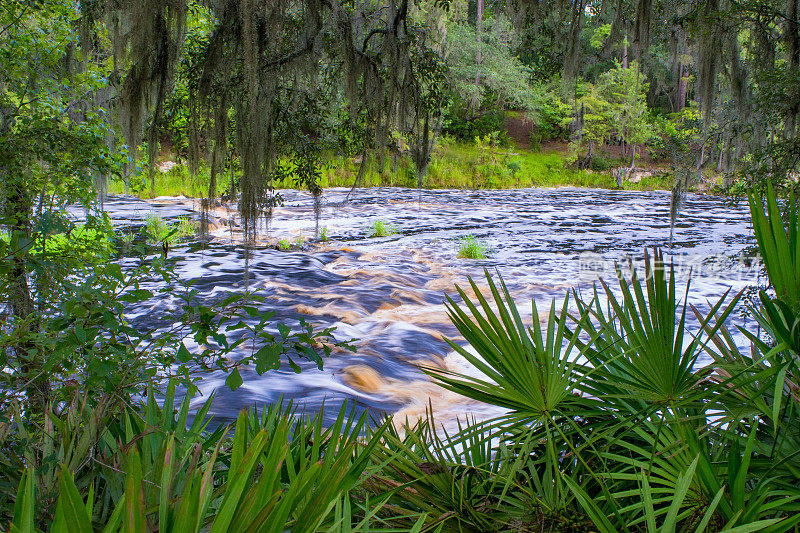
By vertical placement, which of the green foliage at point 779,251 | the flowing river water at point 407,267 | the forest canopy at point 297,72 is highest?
the forest canopy at point 297,72

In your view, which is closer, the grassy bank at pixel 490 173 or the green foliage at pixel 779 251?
the green foliage at pixel 779 251

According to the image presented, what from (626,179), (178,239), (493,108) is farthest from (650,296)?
(493,108)

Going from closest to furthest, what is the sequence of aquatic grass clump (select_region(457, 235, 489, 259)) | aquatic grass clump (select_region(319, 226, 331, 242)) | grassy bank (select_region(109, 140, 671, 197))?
aquatic grass clump (select_region(457, 235, 489, 259)), aquatic grass clump (select_region(319, 226, 331, 242)), grassy bank (select_region(109, 140, 671, 197))

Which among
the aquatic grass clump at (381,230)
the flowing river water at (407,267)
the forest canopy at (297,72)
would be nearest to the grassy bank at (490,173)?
the flowing river water at (407,267)

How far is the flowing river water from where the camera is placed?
18.8 ft

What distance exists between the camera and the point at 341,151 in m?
6.02

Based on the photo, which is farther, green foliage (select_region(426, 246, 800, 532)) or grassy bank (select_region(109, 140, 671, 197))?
grassy bank (select_region(109, 140, 671, 197))

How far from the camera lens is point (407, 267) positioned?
10883 millimetres

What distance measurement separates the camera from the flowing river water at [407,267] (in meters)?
5.74

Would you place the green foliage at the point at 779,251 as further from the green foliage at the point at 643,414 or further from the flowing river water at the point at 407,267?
the flowing river water at the point at 407,267

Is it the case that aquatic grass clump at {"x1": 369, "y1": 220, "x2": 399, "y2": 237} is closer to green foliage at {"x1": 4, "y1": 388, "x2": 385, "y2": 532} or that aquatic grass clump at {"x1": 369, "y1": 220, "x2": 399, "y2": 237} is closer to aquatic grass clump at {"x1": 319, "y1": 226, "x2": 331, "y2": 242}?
aquatic grass clump at {"x1": 319, "y1": 226, "x2": 331, "y2": 242}

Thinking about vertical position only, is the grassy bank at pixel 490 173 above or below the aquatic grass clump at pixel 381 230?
above

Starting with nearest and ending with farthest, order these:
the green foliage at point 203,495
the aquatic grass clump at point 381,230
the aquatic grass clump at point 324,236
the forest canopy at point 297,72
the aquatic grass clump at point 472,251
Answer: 1. the green foliage at point 203,495
2. the forest canopy at point 297,72
3. the aquatic grass clump at point 472,251
4. the aquatic grass clump at point 324,236
5. the aquatic grass clump at point 381,230

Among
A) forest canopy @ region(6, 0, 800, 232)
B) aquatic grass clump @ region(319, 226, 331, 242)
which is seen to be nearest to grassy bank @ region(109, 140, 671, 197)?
aquatic grass clump @ region(319, 226, 331, 242)
